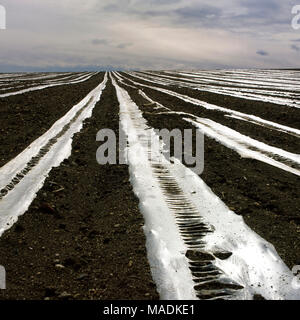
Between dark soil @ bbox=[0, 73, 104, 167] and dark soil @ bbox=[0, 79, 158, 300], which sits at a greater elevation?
dark soil @ bbox=[0, 73, 104, 167]

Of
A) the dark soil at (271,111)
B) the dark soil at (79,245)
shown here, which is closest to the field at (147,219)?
the dark soil at (79,245)

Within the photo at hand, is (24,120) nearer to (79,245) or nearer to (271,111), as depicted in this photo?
(79,245)

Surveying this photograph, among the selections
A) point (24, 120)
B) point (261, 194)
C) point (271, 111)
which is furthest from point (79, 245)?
point (271, 111)

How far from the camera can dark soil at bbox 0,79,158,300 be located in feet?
9.50

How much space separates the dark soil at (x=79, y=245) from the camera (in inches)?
114

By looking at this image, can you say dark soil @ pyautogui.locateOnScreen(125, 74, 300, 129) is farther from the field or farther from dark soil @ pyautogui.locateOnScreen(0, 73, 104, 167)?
dark soil @ pyautogui.locateOnScreen(0, 73, 104, 167)

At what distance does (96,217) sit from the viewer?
4230 millimetres

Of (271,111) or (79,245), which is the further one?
(271,111)

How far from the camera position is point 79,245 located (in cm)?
357

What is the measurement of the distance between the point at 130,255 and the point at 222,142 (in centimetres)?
508

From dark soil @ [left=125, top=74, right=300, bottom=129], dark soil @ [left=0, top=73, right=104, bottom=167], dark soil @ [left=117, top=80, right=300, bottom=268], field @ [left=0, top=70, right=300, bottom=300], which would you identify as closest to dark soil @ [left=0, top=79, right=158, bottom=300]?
field @ [left=0, top=70, right=300, bottom=300]

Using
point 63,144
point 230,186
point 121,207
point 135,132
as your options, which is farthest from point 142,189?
point 135,132

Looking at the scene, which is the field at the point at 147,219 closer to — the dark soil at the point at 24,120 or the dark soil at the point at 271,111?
the dark soil at the point at 24,120

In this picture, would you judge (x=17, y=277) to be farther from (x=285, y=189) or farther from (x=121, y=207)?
(x=285, y=189)
